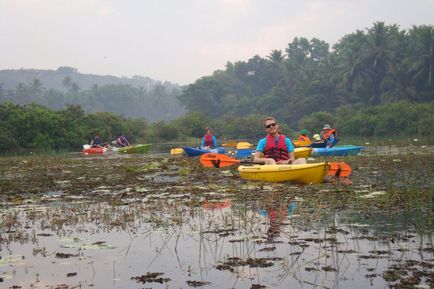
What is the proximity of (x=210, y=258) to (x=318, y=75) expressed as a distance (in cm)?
7030

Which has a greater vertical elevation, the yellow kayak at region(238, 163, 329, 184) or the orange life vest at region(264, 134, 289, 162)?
the orange life vest at region(264, 134, 289, 162)

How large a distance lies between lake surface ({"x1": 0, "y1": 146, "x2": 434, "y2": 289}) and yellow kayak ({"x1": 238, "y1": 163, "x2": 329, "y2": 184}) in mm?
198

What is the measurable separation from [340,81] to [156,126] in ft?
89.0

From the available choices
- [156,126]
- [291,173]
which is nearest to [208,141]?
[291,173]

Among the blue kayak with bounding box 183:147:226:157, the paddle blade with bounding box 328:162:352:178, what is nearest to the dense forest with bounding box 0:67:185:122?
the blue kayak with bounding box 183:147:226:157

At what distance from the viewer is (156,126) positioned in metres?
52.1

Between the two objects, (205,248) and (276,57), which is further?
(276,57)

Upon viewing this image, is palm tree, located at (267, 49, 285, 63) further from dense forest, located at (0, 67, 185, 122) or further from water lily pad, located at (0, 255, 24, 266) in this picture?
water lily pad, located at (0, 255, 24, 266)

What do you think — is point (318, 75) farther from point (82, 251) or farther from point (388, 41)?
point (82, 251)

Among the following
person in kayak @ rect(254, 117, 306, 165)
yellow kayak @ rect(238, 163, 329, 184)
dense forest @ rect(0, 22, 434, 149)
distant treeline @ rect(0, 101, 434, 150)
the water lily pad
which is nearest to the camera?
the water lily pad

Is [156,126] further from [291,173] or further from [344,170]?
[291,173]

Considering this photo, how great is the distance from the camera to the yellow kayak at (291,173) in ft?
34.7

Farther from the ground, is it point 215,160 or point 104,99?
point 104,99

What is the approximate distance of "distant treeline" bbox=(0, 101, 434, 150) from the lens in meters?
37.6
